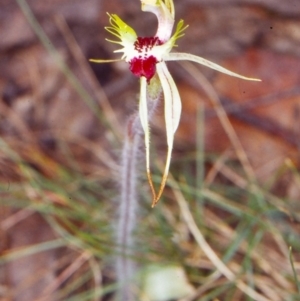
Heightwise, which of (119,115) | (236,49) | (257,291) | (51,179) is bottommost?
(257,291)

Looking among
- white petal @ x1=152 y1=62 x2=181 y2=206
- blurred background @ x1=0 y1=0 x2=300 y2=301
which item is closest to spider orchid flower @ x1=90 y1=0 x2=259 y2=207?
white petal @ x1=152 y1=62 x2=181 y2=206

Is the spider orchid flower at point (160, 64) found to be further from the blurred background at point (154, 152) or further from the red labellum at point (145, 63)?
the blurred background at point (154, 152)

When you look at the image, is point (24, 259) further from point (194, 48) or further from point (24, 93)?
point (194, 48)

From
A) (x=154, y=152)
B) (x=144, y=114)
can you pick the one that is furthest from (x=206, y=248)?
(x=144, y=114)

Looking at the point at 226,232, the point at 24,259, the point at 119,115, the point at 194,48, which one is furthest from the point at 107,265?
the point at 194,48

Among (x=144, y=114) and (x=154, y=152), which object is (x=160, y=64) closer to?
(x=144, y=114)
